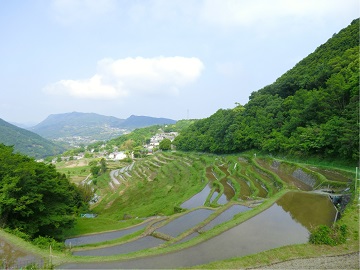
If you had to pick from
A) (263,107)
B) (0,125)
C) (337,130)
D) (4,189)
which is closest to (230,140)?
(263,107)

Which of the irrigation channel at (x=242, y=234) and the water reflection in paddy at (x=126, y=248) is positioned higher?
the irrigation channel at (x=242, y=234)

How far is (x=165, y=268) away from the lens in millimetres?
10695

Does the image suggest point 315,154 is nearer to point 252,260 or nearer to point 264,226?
point 264,226

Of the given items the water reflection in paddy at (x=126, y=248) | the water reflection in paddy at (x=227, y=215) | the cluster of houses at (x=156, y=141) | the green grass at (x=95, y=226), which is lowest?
the green grass at (x=95, y=226)

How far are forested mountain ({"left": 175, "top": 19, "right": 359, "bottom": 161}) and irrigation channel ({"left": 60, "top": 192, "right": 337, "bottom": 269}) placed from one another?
871cm

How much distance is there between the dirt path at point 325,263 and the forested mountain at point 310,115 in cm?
1408

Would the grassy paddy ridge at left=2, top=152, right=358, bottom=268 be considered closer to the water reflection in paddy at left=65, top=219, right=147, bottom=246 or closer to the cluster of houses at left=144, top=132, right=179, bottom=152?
the water reflection in paddy at left=65, top=219, right=147, bottom=246

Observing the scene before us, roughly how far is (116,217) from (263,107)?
1214 inches

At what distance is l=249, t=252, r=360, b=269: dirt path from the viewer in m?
9.69

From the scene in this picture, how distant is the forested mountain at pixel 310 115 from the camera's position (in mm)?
25031

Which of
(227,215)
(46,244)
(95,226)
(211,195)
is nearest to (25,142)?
(95,226)

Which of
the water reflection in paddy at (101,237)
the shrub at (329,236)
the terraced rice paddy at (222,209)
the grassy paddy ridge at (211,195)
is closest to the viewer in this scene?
the shrub at (329,236)

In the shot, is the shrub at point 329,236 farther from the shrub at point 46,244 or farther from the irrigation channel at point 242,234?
the shrub at point 46,244

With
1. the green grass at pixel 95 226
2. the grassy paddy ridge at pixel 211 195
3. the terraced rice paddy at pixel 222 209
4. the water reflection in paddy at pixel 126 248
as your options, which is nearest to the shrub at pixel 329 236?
the grassy paddy ridge at pixel 211 195
